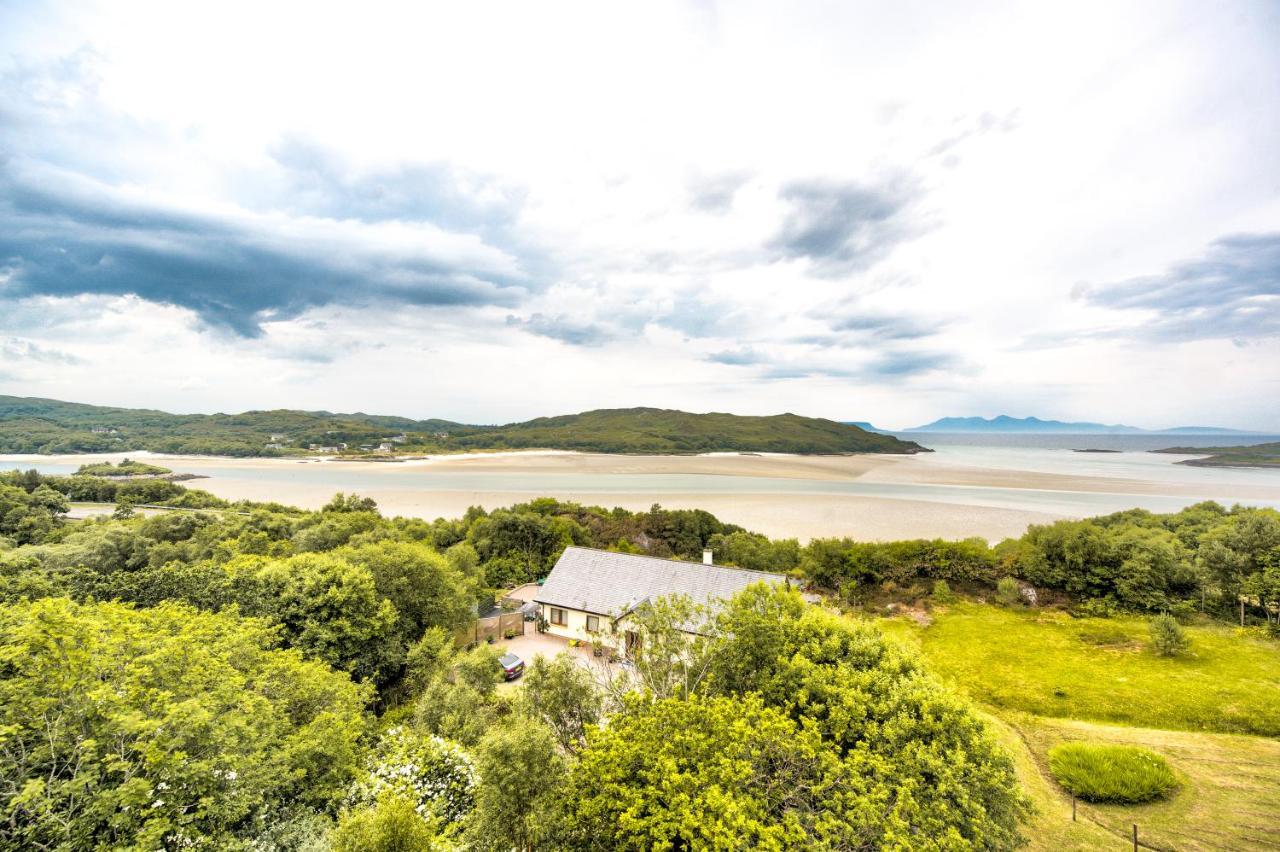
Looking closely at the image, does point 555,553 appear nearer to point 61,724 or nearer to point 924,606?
point 924,606

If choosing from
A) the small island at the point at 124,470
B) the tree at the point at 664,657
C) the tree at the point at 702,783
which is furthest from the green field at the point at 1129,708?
the small island at the point at 124,470

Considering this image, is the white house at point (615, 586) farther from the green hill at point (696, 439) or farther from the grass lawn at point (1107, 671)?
the green hill at point (696, 439)

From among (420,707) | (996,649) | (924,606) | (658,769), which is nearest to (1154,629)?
(996,649)

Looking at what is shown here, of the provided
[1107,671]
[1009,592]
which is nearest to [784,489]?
[1009,592]

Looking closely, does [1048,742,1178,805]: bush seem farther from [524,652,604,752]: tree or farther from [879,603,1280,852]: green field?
[524,652,604,752]: tree

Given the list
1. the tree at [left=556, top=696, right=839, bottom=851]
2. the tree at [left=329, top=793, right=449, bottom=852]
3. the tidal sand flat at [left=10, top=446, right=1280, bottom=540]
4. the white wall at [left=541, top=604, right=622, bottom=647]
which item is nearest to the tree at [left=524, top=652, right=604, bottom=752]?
the tree at [left=556, top=696, right=839, bottom=851]
